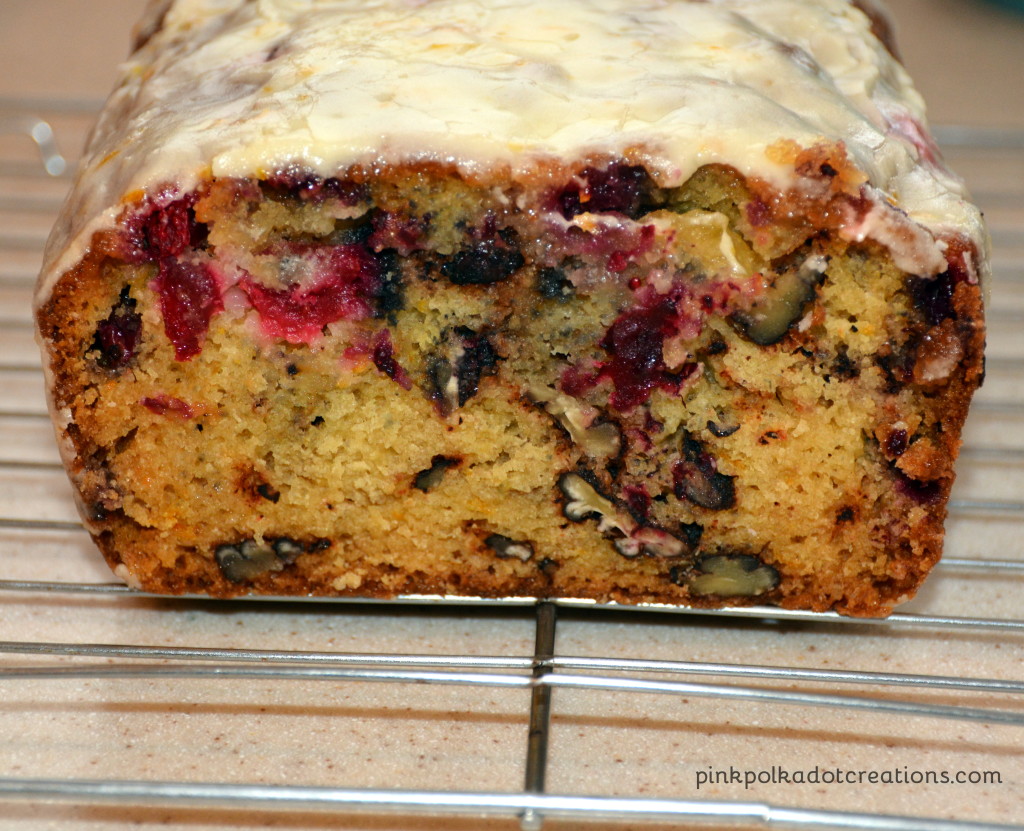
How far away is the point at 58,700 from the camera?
1502mm

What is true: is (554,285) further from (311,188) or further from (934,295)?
(934,295)

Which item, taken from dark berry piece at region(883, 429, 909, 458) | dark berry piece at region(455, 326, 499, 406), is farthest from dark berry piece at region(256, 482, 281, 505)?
dark berry piece at region(883, 429, 909, 458)

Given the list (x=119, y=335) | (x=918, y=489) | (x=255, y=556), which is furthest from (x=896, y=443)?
(x=119, y=335)

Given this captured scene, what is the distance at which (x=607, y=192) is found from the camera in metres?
1.36

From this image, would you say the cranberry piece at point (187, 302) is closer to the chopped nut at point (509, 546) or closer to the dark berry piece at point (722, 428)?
the chopped nut at point (509, 546)

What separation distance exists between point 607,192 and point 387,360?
0.35 metres

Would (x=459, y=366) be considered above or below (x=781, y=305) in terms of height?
below

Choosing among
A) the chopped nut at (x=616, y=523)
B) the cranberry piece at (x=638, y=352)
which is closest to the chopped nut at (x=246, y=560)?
the chopped nut at (x=616, y=523)

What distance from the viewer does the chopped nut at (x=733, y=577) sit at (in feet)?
5.20

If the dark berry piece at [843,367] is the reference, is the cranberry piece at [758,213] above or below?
above

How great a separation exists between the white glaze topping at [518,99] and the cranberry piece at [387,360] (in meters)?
0.23

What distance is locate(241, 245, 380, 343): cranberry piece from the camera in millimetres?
1425

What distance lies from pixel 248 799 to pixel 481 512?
1.87 feet

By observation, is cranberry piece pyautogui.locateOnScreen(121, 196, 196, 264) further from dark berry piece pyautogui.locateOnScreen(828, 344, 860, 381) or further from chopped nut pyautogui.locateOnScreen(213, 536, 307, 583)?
dark berry piece pyautogui.locateOnScreen(828, 344, 860, 381)
